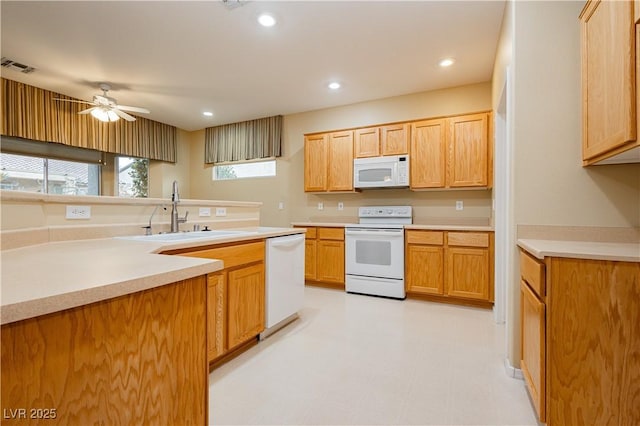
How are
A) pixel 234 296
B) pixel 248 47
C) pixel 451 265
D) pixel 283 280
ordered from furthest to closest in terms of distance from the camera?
pixel 451 265 < pixel 248 47 < pixel 283 280 < pixel 234 296

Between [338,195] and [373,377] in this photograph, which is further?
[338,195]

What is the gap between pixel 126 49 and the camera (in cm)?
300

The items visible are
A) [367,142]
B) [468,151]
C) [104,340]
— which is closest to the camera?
[104,340]

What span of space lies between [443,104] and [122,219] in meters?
3.80

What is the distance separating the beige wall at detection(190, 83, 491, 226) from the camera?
3.77m

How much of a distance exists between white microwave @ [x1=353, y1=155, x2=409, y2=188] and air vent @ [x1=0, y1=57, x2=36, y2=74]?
395 cm

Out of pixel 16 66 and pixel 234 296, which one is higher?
pixel 16 66

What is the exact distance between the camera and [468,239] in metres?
3.30

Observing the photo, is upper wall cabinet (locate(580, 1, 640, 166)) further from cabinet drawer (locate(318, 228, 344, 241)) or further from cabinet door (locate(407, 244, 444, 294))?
cabinet drawer (locate(318, 228, 344, 241))

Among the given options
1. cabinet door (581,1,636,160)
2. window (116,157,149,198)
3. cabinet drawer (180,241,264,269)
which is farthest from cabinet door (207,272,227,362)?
window (116,157,149,198)

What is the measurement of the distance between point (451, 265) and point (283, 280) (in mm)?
1976

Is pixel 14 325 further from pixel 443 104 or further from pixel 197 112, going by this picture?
pixel 197 112

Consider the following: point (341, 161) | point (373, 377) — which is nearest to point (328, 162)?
point (341, 161)

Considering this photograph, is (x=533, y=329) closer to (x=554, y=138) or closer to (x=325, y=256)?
(x=554, y=138)
